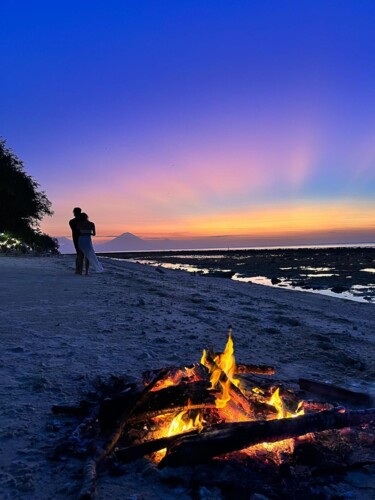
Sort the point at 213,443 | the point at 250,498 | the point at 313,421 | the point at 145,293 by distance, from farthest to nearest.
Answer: the point at 145,293
the point at 313,421
the point at 213,443
the point at 250,498

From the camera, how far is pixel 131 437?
10.8ft

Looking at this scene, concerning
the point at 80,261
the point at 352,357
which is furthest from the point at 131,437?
the point at 80,261

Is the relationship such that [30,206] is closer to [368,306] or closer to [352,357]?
[368,306]

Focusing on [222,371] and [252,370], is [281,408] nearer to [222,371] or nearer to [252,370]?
[222,371]

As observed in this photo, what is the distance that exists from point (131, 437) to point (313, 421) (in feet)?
4.84

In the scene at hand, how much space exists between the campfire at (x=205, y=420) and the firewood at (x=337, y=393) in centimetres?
Result: 1

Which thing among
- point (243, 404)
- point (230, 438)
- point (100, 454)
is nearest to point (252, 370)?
point (243, 404)

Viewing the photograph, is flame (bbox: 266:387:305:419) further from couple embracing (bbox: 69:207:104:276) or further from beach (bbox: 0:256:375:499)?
couple embracing (bbox: 69:207:104:276)

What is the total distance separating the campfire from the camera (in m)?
2.89

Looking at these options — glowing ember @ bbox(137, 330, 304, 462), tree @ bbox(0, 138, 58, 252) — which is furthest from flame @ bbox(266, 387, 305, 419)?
tree @ bbox(0, 138, 58, 252)

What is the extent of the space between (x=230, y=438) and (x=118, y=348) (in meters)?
3.27

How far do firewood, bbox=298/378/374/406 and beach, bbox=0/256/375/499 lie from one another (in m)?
0.53

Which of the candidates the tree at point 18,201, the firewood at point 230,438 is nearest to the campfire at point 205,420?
the firewood at point 230,438

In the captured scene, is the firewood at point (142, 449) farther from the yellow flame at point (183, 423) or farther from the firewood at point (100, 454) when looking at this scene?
the yellow flame at point (183, 423)
